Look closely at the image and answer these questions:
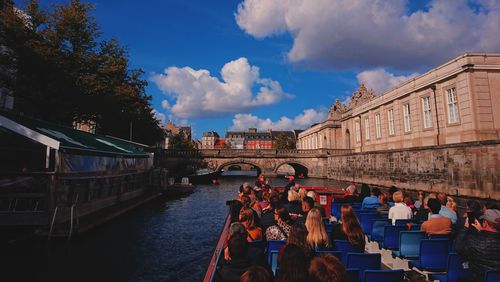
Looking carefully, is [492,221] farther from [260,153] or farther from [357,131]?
[260,153]

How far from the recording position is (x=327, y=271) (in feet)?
9.56

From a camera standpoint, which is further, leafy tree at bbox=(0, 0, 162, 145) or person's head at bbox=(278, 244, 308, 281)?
leafy tree at bbox=(0, 0, 162, 145)

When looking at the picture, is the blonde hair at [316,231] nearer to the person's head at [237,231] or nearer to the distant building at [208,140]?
the person's head at [237,231]

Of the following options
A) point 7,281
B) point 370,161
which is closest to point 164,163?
point 370,161

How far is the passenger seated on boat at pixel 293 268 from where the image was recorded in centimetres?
313

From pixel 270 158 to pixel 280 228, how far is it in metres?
51.2

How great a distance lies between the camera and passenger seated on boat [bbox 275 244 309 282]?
313 cm

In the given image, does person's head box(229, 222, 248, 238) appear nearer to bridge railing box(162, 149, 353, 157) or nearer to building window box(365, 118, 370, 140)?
building window box(365, 118, 370, 140)

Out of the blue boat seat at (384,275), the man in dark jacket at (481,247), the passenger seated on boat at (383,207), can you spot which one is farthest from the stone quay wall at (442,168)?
the blue boat seat at (384,275)

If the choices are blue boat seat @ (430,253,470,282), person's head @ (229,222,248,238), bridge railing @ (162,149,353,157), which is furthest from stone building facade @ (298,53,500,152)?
person's head @ (229,222,248,238)

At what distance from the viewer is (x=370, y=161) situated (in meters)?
36.0

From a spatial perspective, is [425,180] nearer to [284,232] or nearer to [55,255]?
Result: [284,232]

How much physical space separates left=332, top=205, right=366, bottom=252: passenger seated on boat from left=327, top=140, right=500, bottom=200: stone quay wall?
59.3ft

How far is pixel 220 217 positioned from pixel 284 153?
3825cm
